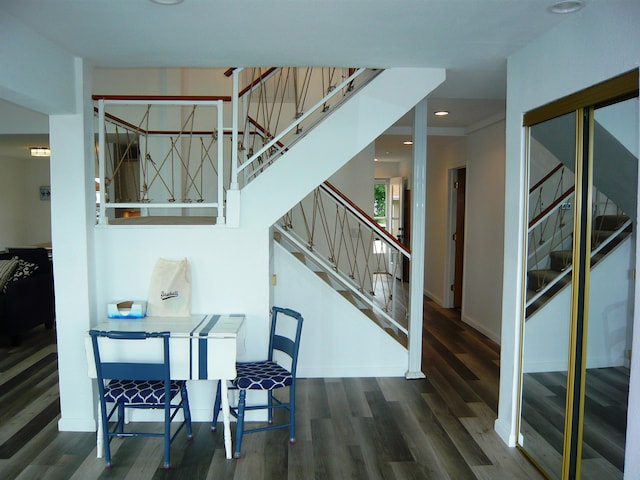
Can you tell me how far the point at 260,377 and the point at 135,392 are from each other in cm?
73

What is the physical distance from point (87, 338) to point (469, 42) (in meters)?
2.82

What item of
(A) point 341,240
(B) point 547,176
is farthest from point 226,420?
(A) point 341,240

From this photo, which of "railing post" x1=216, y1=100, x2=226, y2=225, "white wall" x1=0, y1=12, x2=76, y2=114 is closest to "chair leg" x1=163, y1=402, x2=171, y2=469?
"railing post" x1=216, y1=100, x2=226, y2=225

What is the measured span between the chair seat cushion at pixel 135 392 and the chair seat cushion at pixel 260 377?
451mm

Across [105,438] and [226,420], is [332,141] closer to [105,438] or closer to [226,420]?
[226,420]

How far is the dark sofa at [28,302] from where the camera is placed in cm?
494

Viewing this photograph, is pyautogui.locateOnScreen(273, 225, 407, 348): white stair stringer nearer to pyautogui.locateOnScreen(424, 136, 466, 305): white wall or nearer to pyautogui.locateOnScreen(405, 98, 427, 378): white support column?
pyautogui.locateOnScreen(405, 98, 427, 378): white support column

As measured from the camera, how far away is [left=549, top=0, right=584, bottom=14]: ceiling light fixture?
2.16 meters

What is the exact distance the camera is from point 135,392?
9.03ft

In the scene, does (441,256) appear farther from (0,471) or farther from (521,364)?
(0,471)

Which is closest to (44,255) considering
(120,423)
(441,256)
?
(120,423)

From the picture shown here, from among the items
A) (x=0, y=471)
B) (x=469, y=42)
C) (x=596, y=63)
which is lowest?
(x=0, y=471)

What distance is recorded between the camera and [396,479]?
103 inches

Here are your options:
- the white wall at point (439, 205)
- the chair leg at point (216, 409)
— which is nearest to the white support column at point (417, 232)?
the chair leg at point (216, 409)
